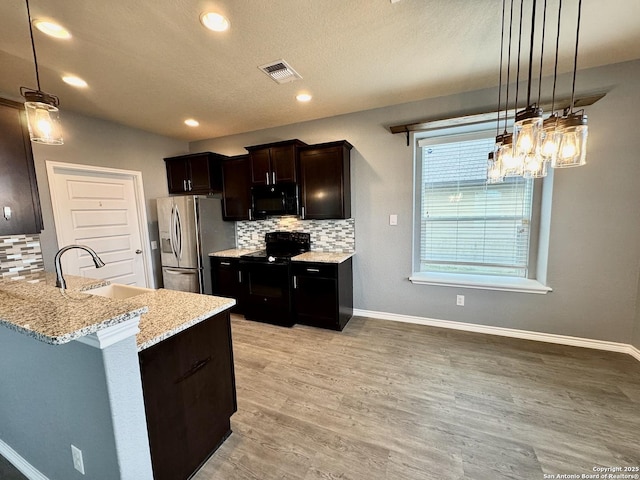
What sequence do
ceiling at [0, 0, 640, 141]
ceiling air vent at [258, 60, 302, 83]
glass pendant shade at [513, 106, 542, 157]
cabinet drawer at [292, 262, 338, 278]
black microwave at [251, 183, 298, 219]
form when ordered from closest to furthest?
glass pendant shade at [513, 106, 542, 157] → ceiling at [0, 0, 640, 141] → ceiling air vent at [258, 60, 302, 83] → cabinet drawer at [292, 262, 338, 278] → black microwave at [251, 183, 298, 219]

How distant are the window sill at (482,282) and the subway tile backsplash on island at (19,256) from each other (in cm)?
396

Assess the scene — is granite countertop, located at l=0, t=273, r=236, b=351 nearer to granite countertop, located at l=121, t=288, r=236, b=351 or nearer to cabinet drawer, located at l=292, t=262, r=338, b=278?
granite countertop, located at l=121, t=288, r=236, b=351

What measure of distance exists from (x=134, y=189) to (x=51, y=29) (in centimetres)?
216

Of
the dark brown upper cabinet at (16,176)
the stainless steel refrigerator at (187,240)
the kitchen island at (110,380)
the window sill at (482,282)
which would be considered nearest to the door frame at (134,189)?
the stainless steel refrigerator at (187,240)

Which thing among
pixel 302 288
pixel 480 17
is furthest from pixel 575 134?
pixel 302 288

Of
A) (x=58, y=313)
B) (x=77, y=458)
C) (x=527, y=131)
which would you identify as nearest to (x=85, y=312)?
(x=58, y=313)

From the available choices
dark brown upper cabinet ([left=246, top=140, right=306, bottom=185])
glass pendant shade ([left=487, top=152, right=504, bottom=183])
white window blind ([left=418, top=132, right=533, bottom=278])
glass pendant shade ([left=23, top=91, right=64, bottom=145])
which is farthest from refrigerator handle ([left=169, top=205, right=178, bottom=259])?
glass pendant shade ([left=487, top=152, right=504, bottom=183])

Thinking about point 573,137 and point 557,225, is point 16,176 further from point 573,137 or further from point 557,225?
point 557,225

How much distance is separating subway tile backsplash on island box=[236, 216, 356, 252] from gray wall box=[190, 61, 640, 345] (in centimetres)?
16

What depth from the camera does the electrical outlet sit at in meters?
1.12

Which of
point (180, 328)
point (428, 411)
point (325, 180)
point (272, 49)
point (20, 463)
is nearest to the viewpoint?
point (180, 328)

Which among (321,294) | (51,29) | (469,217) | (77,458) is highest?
(51,29)

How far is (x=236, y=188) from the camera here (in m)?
3.64

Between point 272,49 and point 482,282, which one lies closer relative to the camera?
point 272,49
